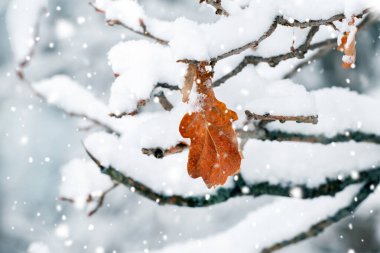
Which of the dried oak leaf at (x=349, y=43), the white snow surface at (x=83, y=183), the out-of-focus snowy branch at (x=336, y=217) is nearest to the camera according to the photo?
the dried oak leaf at (x=349, y=43)

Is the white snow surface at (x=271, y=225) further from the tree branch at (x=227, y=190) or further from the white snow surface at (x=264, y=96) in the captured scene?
the white snow surface at (x=264, y=96)

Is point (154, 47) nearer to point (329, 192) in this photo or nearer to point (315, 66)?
point (329, 192)

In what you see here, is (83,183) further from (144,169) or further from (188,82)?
(188,82)

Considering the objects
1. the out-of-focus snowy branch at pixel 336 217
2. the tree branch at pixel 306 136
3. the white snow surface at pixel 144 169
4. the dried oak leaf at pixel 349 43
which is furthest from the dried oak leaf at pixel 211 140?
the out-of-focus snowy branch at pixel 336 217

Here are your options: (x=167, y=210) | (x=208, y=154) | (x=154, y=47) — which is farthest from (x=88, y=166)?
(x=167, y=210)

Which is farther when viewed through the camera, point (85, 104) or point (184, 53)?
point (85, 104)

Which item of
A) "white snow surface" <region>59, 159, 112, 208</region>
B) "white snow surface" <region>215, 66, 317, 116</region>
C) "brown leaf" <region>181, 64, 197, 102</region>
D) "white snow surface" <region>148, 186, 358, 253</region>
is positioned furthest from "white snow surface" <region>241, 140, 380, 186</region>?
"brown leaf" <region>181, 64, 197, 102</region>
